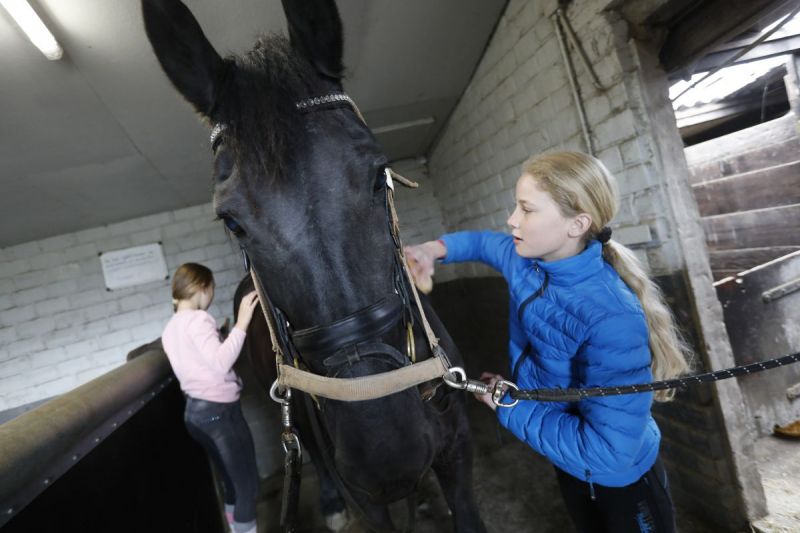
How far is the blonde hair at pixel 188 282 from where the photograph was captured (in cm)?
229

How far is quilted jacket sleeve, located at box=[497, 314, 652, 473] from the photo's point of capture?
97cm

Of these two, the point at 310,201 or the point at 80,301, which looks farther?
the point at 80,301

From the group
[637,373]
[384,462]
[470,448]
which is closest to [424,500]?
[470,448]

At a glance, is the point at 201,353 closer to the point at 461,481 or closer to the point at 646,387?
the point at 461,481

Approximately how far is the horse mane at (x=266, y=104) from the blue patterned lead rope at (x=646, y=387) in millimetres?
909

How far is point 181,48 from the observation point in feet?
3.75

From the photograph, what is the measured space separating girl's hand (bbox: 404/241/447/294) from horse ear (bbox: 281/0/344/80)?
65 cm

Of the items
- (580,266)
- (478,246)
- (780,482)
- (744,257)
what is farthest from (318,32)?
(744,257)

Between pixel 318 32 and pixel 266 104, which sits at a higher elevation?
pixel 318 32

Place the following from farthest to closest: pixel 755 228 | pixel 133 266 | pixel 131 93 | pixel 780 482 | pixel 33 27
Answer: pixel 133 266 → pixel 755 228 → pixel 131 93 → pixel 780 482 → pixel 33 27

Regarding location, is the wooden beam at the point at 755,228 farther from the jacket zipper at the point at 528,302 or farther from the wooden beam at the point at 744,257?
the jacket zipper at the point at 528,302

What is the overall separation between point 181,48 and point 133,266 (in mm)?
3843

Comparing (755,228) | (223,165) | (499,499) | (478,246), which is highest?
(223,165)

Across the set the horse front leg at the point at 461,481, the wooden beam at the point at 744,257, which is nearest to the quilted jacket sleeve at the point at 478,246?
the horse front leg at the point at 461,481
